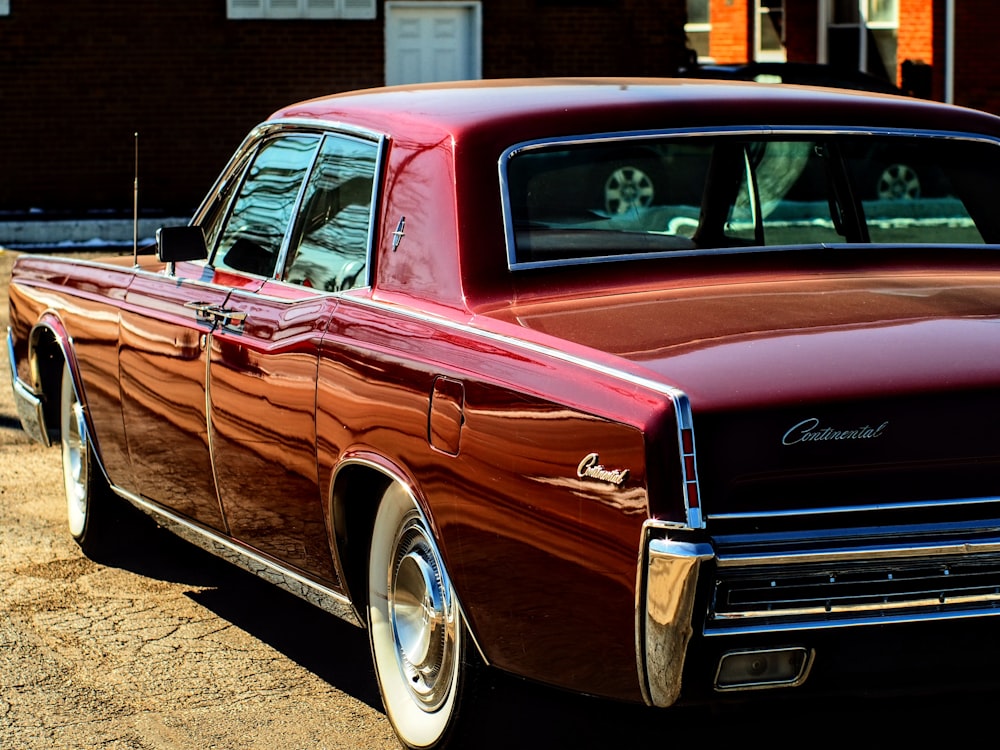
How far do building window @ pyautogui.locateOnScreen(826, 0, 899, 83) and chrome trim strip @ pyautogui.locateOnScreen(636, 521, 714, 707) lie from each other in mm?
22008

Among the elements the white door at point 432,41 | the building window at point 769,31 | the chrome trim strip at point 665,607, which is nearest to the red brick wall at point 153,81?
the white door at point 432,41

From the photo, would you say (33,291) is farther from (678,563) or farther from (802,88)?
(678,563)

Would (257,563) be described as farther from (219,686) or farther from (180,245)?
(180,245)

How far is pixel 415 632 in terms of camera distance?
13.8 feet

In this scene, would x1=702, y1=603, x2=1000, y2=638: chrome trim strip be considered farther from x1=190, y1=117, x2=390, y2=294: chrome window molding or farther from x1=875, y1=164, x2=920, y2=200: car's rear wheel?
x1=875, y1=164, x2=920, y2=200: car's rear wheel

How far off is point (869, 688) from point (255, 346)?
2053mm

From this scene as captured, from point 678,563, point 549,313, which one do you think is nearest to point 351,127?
point 549,313

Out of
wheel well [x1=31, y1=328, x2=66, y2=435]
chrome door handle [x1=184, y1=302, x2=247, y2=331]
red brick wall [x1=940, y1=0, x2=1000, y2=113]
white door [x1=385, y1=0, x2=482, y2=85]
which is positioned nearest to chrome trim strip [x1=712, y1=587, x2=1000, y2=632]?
chrome door handle [x1=184, y1=302, x2=247, y2=331]

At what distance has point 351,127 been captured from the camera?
15.8ft

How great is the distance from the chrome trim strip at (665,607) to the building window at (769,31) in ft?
78.7

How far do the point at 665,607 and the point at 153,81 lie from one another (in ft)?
55.4

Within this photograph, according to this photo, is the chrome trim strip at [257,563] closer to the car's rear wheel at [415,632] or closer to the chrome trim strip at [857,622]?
the car's rear wheel at [415,632]

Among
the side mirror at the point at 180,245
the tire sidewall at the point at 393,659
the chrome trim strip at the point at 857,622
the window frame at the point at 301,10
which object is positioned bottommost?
the tire sidewall at the point at 393,659

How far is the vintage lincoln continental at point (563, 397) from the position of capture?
3.29m
